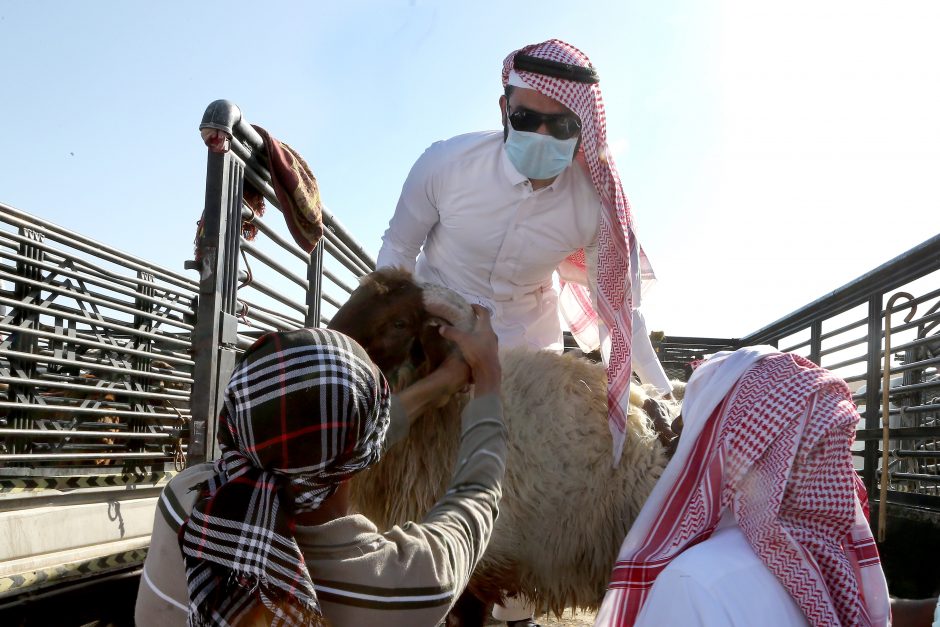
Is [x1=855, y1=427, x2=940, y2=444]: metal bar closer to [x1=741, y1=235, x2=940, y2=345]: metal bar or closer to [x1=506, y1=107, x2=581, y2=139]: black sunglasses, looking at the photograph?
[x1=741, y1=235, x2=940, y2=345]: metal bar

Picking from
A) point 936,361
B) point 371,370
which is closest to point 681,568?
point 371,370

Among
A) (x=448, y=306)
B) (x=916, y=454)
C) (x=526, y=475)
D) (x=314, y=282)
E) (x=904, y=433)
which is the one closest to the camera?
(x=448, y=306)

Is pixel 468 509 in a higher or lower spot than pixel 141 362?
lower

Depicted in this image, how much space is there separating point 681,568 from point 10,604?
7.15 feet

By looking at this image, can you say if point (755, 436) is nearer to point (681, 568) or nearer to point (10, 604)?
point (681, 568)

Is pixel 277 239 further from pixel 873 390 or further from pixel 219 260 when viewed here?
pixel 873 390

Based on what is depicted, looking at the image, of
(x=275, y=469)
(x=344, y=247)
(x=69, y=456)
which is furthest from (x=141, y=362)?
(x=275, y=469)

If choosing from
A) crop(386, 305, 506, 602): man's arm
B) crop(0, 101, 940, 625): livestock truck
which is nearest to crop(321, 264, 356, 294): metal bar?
crop(0, 101, 940, 625): livestock truck

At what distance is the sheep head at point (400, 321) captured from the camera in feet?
8.25

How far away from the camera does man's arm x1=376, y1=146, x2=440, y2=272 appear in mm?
3176

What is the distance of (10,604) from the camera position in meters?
2.42

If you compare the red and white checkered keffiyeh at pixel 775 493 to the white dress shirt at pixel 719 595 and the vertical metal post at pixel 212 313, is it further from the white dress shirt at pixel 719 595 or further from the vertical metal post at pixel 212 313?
the vertical metal post at pixel 212 313

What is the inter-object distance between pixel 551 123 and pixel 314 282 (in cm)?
220

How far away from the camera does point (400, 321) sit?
2.56 metres
